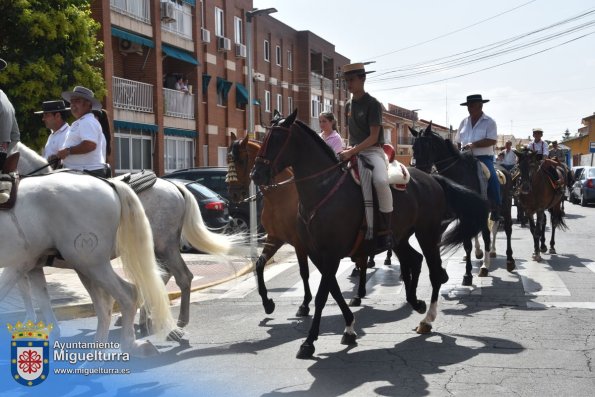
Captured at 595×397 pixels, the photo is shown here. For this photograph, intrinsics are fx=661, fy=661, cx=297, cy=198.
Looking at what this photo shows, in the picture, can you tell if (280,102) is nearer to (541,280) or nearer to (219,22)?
(219,22)

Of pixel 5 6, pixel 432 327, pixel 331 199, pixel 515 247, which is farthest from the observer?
pixel 515 247

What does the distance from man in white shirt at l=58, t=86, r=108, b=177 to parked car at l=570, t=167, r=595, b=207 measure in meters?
26.1

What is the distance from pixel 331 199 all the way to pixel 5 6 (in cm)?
672

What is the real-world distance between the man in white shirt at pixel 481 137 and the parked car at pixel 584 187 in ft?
66.4

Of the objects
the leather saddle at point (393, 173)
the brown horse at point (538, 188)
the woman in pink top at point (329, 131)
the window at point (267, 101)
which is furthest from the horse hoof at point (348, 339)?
the window at point (267, 101)

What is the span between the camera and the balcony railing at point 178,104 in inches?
1096

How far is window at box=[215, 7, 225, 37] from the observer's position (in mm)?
33875

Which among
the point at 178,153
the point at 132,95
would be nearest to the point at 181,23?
the point at 132,95

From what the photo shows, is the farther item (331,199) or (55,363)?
(331,199)

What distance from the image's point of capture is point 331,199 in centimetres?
650

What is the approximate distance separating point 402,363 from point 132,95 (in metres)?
21.4

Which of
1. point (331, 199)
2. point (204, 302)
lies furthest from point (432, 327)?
point (204, 302)

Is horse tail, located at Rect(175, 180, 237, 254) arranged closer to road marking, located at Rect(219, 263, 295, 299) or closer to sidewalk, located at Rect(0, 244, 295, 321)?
sidewalk, located at Rect(0, 244, 295, 321)

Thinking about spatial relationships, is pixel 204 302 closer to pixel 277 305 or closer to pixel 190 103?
pixel 277 305
